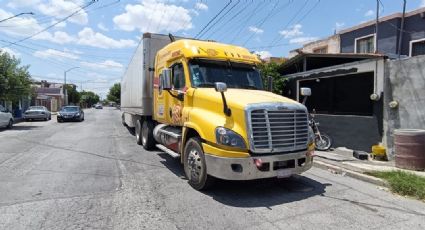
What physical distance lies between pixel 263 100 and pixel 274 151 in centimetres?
95

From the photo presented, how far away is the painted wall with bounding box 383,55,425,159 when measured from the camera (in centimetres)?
961

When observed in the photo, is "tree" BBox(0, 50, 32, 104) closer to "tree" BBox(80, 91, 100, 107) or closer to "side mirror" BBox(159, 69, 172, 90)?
"side mirror" BBox(159, 69, 172, 90)

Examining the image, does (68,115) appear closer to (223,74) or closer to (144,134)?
(144,134)

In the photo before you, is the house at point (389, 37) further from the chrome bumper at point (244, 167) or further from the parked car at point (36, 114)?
the parked car at point (36, 114)

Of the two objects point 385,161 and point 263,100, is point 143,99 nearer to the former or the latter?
point 263,100

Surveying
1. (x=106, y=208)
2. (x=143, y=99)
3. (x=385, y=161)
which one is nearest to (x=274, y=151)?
(x=106, y=208)

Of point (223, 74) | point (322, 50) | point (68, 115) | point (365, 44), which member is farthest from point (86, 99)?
point (223, 74)

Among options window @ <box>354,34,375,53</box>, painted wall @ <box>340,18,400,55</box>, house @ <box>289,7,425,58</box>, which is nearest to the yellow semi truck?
house @ <box>289,7,425,58</box>

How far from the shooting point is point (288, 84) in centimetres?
1571

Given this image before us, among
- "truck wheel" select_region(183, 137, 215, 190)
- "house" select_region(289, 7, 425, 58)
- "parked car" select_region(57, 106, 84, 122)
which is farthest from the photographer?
"parked car" select_region(57, 106, 84, 122)

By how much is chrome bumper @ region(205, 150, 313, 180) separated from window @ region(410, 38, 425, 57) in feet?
53.4

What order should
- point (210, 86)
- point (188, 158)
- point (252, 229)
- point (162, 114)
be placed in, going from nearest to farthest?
point (252, 229) < point (188, 158) < point (210, 86) < point (162, 114)

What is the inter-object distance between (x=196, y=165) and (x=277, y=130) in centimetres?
167

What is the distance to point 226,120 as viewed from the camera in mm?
6395
